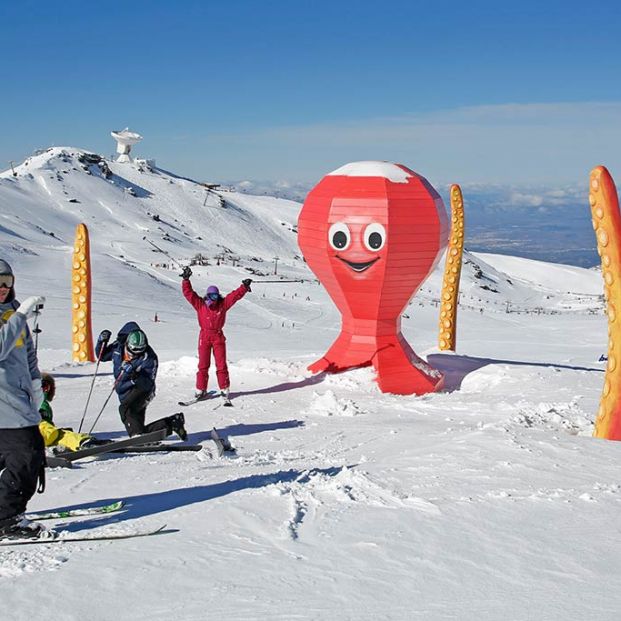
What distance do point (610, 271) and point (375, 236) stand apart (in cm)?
305

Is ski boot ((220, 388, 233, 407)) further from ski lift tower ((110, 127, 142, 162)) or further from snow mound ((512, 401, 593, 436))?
ski lift tower ((110, 127, 142, 162))

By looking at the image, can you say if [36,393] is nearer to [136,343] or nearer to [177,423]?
[177,423]

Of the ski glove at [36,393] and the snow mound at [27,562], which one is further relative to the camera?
the ski glove at [36,393]

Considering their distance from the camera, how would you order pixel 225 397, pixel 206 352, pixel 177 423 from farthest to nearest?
pixel 206 352, pixel 225 397, pixel 177 423

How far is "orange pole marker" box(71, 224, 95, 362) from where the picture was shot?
40.1ft

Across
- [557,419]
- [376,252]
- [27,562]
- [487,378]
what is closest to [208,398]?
[376,252]

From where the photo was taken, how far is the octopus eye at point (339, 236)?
30.7ft

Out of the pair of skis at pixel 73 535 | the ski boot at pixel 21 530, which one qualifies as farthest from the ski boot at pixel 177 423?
the ski boot at pixel 21 530

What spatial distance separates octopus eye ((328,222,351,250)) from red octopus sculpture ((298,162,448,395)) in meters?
0.01

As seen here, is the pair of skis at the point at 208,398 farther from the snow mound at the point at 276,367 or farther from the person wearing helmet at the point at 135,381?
the person wearing helmet at the point at 135,381

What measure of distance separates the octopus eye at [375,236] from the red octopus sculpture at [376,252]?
0.01m

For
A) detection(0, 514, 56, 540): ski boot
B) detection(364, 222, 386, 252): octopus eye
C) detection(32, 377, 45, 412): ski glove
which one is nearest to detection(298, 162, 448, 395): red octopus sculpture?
detection(364, 222, 386, 252): octopus eye

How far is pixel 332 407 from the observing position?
27.8 feet

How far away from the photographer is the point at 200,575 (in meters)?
3.62
